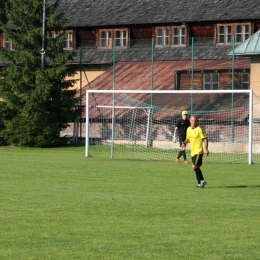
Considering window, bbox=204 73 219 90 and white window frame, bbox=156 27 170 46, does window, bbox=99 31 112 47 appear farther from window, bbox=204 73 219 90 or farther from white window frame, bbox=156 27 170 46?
window, bbox=204 73 219 90

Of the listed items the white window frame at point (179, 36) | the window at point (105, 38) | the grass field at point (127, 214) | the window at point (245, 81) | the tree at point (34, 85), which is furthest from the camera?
the window at point (105, 38)

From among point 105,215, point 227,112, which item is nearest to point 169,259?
point 105,215

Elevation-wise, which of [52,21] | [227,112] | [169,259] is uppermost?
[52,21]

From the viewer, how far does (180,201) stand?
1758cm

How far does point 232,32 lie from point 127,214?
38.1 meters

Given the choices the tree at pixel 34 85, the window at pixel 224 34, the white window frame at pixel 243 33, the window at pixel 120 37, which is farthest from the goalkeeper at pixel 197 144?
the window at pixel 120 37

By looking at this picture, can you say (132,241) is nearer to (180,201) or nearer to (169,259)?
(169,259)

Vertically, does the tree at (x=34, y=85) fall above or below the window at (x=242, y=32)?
below

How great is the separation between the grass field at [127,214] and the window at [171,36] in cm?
2838

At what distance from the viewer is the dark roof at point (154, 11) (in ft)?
173

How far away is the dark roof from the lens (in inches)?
2072

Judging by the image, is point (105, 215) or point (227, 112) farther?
point (227, 112)

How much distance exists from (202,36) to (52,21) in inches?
494

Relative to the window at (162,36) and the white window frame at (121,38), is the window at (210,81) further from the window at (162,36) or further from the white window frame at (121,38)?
the white window frame at (121,38)
